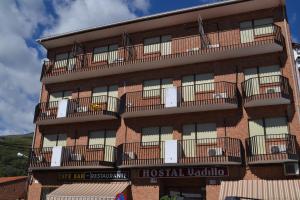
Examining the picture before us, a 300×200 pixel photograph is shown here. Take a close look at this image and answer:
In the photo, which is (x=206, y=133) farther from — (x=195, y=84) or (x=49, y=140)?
(x=49, y=140)

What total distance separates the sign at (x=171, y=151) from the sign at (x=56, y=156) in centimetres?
701

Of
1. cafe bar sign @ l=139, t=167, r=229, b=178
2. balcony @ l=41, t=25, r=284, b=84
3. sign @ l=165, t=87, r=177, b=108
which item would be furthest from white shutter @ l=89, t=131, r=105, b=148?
sign @ l=165, t=87, r=177, b=108

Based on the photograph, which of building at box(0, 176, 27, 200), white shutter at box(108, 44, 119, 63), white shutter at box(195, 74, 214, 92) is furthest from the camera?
→ building at box(0, 176, 27, 200)

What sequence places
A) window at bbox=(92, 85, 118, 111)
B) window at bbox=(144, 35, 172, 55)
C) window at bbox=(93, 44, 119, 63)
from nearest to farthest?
window at bbox=(92, 85, 118, 111) < window at bbox=(144, 35, 172, 55) < window at bbox=(93, 44, 119, 63)

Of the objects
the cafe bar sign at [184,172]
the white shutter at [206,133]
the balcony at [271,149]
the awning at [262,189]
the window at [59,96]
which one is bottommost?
the awning at [262,189]

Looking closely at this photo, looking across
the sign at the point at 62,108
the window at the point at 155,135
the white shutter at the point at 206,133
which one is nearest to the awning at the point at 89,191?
→ the window at the point at 155,135

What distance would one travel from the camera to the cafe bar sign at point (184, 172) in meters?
19.4

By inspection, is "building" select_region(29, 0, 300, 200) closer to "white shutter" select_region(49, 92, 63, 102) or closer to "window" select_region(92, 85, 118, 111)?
"window" select_region(92, 85, 118, 111)

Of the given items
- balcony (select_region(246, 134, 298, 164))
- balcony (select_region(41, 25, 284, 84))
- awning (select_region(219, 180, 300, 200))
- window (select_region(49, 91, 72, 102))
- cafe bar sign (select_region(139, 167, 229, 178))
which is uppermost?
balcony (select_region(41, 25, 284, 84))

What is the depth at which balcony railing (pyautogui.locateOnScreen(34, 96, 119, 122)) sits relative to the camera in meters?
22.8

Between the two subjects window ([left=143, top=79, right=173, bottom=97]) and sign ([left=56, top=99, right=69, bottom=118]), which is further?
sign ([left=56, top=99, right=69, bottom=118])

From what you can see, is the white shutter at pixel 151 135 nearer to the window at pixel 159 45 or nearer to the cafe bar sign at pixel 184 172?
the cafe bar sign at pixel 184 172

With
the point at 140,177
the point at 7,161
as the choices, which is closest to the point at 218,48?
the point at 140,177

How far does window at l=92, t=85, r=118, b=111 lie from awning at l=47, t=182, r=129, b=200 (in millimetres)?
4814
